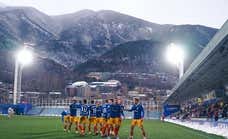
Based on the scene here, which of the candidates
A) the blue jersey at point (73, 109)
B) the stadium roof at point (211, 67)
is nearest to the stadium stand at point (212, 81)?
the stadium roof at point (211, 67)

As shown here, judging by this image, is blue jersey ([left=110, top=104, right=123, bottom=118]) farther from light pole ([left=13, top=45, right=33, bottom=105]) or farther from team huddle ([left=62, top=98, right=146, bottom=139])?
light pole ([left=13, top=45, right=33, bottom=105])

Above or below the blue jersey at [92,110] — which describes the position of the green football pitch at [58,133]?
below

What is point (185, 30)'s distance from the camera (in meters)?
172

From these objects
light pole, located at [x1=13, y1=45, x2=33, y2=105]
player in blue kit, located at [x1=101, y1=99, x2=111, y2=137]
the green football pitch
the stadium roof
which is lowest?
the green football pitch

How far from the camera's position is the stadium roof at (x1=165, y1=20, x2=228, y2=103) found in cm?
1869

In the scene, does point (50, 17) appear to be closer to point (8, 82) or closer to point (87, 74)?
point (87, 74)

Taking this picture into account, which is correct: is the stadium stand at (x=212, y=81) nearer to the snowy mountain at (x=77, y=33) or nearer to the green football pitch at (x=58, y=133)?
the green football pitch at (x=58, y=133)

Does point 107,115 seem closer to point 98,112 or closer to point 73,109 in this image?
point 98,112

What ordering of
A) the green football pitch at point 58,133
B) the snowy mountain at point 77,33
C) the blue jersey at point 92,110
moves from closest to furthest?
1. the green football pitch at point 58,133
2. the blue jersey at point 92,110
3. the snowy mountain at point 77,33

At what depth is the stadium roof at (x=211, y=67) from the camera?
18.7 metres

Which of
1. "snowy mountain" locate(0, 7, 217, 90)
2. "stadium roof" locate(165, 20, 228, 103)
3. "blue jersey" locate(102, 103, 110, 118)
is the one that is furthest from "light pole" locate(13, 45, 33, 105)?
"snowy mountain" locate(0, 7, 217, 90)

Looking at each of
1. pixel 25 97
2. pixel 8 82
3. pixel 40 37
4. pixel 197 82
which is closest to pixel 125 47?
pixel 40 37

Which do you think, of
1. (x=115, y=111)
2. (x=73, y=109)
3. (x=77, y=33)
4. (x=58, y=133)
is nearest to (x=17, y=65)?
(x=73, y=109)

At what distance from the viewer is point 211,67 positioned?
88.2 ft
